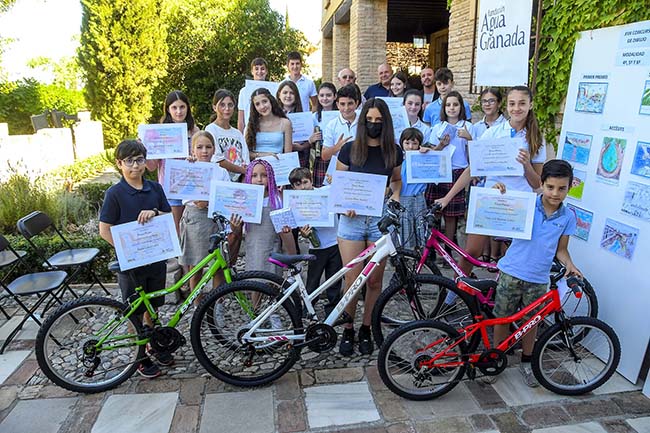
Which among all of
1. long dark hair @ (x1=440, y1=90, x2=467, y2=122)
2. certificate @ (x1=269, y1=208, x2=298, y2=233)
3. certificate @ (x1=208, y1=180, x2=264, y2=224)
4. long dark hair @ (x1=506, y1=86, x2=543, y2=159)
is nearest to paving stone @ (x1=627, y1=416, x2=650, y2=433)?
long dark hair @ (x1=506, y1=86, x2=543, y2=159)

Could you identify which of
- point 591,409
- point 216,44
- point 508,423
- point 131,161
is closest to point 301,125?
point 131,161

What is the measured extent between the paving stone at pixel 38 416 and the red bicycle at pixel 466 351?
2116mm

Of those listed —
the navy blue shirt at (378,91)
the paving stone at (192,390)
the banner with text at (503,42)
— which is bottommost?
the paving stone at (192,390)

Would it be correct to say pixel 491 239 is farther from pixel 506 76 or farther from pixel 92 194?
pixel 92 194

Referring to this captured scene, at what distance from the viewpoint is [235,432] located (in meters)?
2.93

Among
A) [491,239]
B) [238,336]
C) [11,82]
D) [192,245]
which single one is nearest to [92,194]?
[192,245]

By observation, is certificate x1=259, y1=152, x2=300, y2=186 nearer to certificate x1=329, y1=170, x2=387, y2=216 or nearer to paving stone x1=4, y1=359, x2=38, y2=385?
certificate x1=329, y1=170, x2=387, y2=216

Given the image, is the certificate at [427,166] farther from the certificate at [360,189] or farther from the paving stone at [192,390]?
the paving stone at [192,390]

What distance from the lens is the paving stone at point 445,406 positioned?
3082 millimetres

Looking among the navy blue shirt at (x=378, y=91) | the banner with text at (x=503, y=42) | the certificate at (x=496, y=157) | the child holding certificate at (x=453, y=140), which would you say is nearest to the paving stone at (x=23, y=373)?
the certificate at (x=496, y=157)

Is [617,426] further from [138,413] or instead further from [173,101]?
[173,101]

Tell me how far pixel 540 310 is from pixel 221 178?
2.65 m

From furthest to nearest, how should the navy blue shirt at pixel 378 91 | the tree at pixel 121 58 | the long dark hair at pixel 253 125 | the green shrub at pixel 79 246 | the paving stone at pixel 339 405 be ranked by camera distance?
the tree at pixel 121 58 → the navy blue shirt at pixel 378 91 → the green shrub at pixel 79 246 → the long dark hair at pixel 253 125 → the paving stone at pixel 339 405

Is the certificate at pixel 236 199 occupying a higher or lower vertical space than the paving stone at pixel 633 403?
higher
